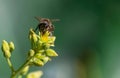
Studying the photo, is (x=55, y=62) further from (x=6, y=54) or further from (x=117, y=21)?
(x=6, y=54)

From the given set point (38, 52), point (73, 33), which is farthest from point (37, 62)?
point (73, 33)

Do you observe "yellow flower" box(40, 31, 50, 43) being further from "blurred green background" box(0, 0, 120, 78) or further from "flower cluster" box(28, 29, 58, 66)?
"blurred green background" box(0, 0, 120, 78)

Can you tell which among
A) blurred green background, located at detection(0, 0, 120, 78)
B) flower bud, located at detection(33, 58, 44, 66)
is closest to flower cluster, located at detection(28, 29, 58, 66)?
flower bud, located at detection(33, 58, 44, 66)

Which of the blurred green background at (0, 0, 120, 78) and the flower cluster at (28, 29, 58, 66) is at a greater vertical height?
the flower cluster at (28, 29, 58, 66)

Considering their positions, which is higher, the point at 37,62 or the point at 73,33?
the point at 37,62

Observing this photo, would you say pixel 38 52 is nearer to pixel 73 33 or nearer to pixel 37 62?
pixel 37 62

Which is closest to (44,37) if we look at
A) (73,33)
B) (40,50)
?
(40,50)

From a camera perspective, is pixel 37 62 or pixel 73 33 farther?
pixel 73 33

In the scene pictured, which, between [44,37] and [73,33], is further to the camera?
[73,33]

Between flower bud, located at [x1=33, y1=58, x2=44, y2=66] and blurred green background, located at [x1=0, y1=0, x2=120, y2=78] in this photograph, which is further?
blurred green background, located at [x1=0, y1=0, x2=120, y2=78]

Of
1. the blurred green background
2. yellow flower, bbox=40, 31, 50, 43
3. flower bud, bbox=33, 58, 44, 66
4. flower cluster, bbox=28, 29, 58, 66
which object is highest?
yellow flower, bbox=40, 31, 50, 43
